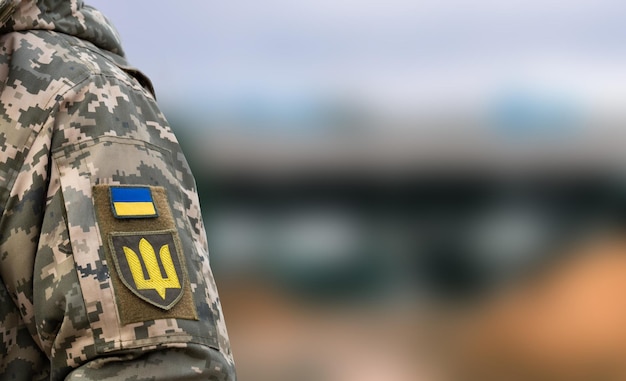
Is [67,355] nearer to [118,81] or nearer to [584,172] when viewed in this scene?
[118,81]

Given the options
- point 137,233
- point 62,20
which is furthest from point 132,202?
point 62,20

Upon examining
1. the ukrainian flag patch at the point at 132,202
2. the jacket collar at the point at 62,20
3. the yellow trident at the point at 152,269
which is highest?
the jacket collar at the point at 62,20

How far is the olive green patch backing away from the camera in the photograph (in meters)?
0.53

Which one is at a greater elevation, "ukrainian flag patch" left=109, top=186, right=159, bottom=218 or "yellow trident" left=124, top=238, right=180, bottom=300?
"ukrainian flag patch" left=109, top=186, right=159, bottom=218

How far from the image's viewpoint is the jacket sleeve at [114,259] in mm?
516

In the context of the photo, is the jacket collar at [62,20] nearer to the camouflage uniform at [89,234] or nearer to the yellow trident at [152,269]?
the camouflage uniform at [89,234]

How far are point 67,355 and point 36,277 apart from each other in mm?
59

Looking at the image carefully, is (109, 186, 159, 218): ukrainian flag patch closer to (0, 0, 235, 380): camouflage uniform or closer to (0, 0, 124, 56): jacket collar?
(0, 0, 235, 380): camouflage uniform

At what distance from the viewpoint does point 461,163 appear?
2.43 m

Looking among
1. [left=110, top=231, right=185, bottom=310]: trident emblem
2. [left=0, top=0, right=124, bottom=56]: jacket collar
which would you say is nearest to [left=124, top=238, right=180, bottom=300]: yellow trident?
[left=110, top=231, right=185, bottom=310]: trident emblem

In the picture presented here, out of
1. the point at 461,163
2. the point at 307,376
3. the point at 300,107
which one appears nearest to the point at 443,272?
the point at 461,163

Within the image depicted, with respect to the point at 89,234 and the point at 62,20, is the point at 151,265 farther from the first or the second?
the point at 62,20

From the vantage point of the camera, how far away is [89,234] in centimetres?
54

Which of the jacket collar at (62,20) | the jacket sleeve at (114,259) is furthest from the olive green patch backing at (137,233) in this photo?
the jacket collar at (62,20)
